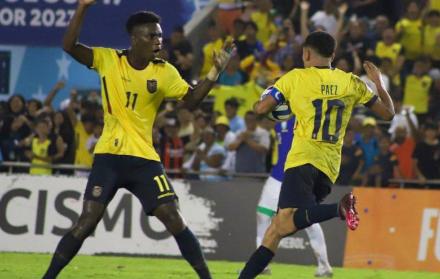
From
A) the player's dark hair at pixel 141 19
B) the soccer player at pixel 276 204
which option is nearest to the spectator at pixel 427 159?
the soccer player at pixel 276 204

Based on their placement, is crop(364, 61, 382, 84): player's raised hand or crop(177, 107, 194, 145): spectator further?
crop(177, 107, 194, 145): spectator

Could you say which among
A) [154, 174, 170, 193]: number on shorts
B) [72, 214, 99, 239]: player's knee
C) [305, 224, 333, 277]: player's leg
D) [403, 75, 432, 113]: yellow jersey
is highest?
[403, 75, 432, 113]: yellow jersey

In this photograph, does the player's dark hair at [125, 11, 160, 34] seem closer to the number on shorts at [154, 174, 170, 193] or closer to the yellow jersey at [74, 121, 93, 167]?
the number on shorts at [154, 174, 170, 193]

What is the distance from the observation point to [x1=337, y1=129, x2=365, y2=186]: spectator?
783 inches

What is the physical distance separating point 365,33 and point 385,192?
5.48m

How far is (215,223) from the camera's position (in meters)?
18.8

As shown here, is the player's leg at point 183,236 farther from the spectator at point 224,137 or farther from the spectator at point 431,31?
the spectator at point 431,31

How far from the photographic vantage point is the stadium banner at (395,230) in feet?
60.2

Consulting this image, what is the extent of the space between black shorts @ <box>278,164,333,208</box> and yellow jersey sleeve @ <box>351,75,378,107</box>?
0.80 metres

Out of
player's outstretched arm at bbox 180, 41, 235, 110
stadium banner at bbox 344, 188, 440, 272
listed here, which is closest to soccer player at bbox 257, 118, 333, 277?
stadium banner at bbox 344, 188, 440, 272

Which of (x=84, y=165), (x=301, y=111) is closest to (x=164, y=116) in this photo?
(x=84, y=165)

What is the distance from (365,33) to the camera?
23.4 m

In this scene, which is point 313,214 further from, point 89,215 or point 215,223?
point 215,223

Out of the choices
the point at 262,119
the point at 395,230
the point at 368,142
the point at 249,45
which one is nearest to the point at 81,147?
the point at 262,119
